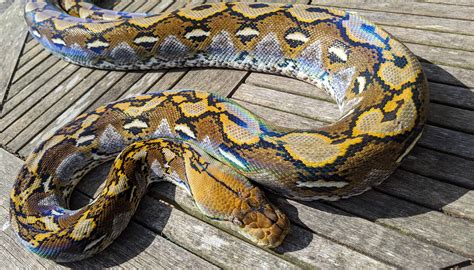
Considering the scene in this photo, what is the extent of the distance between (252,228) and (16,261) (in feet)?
7.46

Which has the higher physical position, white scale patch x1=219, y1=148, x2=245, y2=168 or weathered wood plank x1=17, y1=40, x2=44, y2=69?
A: white scale patch x1=219, y1=148, x2=245, y2=168

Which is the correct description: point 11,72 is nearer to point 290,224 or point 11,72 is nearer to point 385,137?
point 290,224

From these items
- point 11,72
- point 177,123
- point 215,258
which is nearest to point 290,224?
point 215,258

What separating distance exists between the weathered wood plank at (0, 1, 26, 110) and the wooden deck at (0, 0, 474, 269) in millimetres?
416

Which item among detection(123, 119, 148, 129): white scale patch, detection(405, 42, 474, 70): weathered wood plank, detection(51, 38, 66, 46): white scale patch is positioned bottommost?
detection(51, 38, 66, 46): white scale patch

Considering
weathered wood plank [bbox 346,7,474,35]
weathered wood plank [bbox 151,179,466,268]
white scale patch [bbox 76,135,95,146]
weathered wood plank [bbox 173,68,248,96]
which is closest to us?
weathered wood plank [bbox 151,179,466,268]

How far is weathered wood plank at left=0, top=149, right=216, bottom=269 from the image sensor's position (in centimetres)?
321

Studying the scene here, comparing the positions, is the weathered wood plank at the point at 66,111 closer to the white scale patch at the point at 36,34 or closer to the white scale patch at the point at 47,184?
the white scale patch at the point at 47,184

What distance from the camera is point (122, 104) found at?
4242mm

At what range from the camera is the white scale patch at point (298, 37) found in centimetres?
441

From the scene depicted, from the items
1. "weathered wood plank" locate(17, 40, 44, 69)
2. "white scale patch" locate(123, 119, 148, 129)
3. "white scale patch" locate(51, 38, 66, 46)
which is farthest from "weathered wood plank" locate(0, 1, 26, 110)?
"white scale patch" locate(123, 119, 148, 129)

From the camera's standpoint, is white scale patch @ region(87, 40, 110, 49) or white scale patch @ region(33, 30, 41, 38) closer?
white scale patch @ region(87, 40, 110, 49)

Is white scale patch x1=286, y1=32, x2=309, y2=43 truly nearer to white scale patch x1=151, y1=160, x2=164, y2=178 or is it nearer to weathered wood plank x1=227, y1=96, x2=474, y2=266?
weathered wood plank x1=227, y1=96, x2=474, y2=266

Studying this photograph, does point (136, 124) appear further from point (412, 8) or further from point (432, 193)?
point (412, 8)
